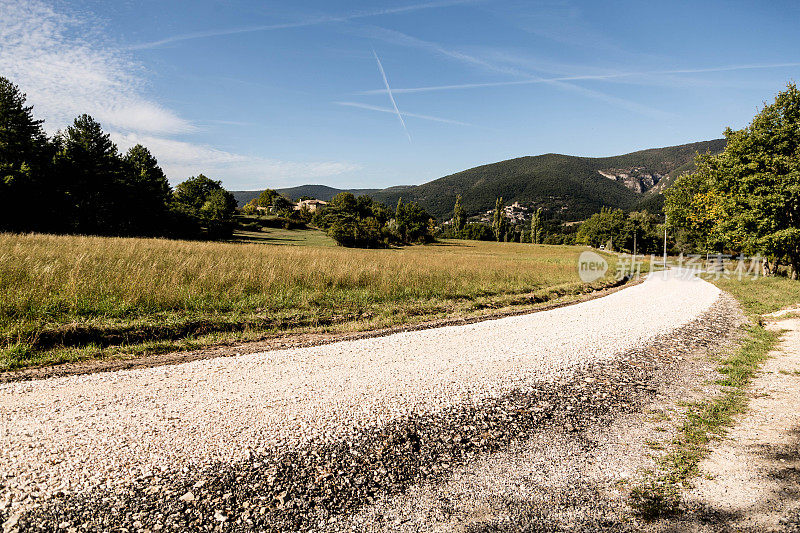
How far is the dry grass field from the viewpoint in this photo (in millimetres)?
7217

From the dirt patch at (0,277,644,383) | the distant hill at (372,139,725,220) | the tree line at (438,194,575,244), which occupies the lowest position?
the dirt patch at (0,277,644,383)

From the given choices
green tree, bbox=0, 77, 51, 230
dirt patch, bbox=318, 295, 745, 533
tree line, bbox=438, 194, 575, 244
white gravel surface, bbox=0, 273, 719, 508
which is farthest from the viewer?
tree line, bbox=438, 194, 575, 244

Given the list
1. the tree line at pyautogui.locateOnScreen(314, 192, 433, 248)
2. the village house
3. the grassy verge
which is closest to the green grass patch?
the grassy verge

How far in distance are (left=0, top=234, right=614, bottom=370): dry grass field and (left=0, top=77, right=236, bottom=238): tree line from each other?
25.7m

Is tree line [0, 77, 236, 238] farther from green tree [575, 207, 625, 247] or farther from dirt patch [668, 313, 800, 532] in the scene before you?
green tree [575, 207, 625, 247]

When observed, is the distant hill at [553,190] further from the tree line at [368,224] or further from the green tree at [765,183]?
the green tree at [765,183]

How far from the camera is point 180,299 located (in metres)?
9.34

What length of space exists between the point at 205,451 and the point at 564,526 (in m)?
3.24

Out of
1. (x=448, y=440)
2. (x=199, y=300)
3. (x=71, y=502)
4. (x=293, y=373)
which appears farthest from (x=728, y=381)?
(x=199, y=300)

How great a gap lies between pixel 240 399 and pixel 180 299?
536 cm

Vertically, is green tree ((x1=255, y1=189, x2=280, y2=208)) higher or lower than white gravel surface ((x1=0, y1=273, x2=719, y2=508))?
higher

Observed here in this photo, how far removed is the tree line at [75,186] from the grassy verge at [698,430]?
38793 mm

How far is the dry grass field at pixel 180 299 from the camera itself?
7.22 meters

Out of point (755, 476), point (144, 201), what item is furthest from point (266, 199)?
point (755, 476)
